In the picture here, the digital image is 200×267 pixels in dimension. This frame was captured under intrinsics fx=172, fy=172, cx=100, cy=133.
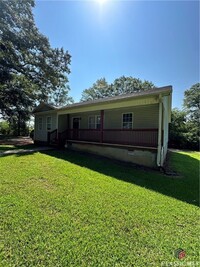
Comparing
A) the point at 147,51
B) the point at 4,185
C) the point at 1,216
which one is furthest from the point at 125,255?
the point at 147,51

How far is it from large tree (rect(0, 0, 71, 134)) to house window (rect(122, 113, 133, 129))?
11955mm

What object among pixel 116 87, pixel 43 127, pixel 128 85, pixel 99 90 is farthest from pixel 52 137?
pixel 128 85

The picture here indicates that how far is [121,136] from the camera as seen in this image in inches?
398

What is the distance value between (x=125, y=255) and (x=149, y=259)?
0.38 meters

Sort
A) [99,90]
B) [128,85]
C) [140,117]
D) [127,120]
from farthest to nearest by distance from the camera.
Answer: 1. [99,90]
2. [128,85]
3. [127,120]
4. [140,117]

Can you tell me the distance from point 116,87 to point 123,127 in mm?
31254

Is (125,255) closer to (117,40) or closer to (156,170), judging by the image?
(156,170)

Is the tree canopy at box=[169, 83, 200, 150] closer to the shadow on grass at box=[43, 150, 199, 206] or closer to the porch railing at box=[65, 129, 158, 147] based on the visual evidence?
the porch railing at box=[65, 129, 158, 147]

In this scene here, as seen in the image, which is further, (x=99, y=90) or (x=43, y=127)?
(x=99, y=90)

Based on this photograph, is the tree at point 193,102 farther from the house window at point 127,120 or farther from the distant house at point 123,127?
the house window at point 127,120

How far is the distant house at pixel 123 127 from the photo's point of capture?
28.3 feet

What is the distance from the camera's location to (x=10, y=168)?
7184 mm

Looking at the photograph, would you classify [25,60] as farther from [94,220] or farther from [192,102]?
[192,102]

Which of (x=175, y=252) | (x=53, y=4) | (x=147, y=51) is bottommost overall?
(x=175, y=252)
